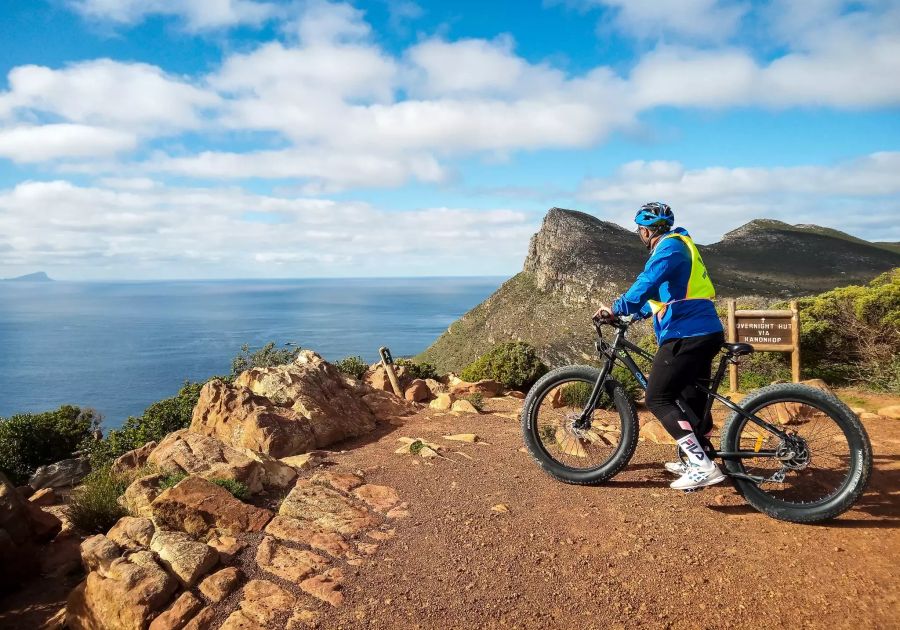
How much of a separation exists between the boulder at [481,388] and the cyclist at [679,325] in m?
7.58

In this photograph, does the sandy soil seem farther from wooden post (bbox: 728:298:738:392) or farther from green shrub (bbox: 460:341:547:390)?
green shrub (bbox: 460:341:547:390)

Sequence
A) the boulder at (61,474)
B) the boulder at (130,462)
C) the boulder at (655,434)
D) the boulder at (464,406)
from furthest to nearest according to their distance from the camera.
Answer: the boulder at (61,474)
the boulder at (464,406)
the boulder at (130,462)
the boulder at (655,434)

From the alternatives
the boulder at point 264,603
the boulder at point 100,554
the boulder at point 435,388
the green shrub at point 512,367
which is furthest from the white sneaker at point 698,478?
the green shrub at point 512,367

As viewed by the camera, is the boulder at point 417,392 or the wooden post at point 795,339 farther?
the boulder at point 417,392

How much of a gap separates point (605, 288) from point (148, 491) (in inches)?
2828

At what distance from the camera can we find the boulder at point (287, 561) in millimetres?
4711

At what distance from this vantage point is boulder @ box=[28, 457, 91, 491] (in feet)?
50.2

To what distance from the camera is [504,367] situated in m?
14.8

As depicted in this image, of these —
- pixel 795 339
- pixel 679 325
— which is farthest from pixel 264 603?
pixel 795 339

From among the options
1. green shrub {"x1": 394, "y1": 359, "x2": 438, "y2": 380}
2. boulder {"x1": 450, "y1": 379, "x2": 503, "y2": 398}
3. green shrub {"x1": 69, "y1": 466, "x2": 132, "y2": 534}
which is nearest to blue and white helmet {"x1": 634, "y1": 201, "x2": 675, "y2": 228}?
green shrub {"x1": 69, "y1": 466, "x2": 132, "y2": 534}

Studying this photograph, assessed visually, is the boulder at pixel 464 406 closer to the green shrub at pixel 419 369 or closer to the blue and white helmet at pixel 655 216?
the green shrub at pixel 419 369

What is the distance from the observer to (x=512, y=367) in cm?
1480

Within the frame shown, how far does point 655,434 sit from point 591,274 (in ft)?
239

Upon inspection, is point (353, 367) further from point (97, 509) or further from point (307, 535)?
point (307, 535)
